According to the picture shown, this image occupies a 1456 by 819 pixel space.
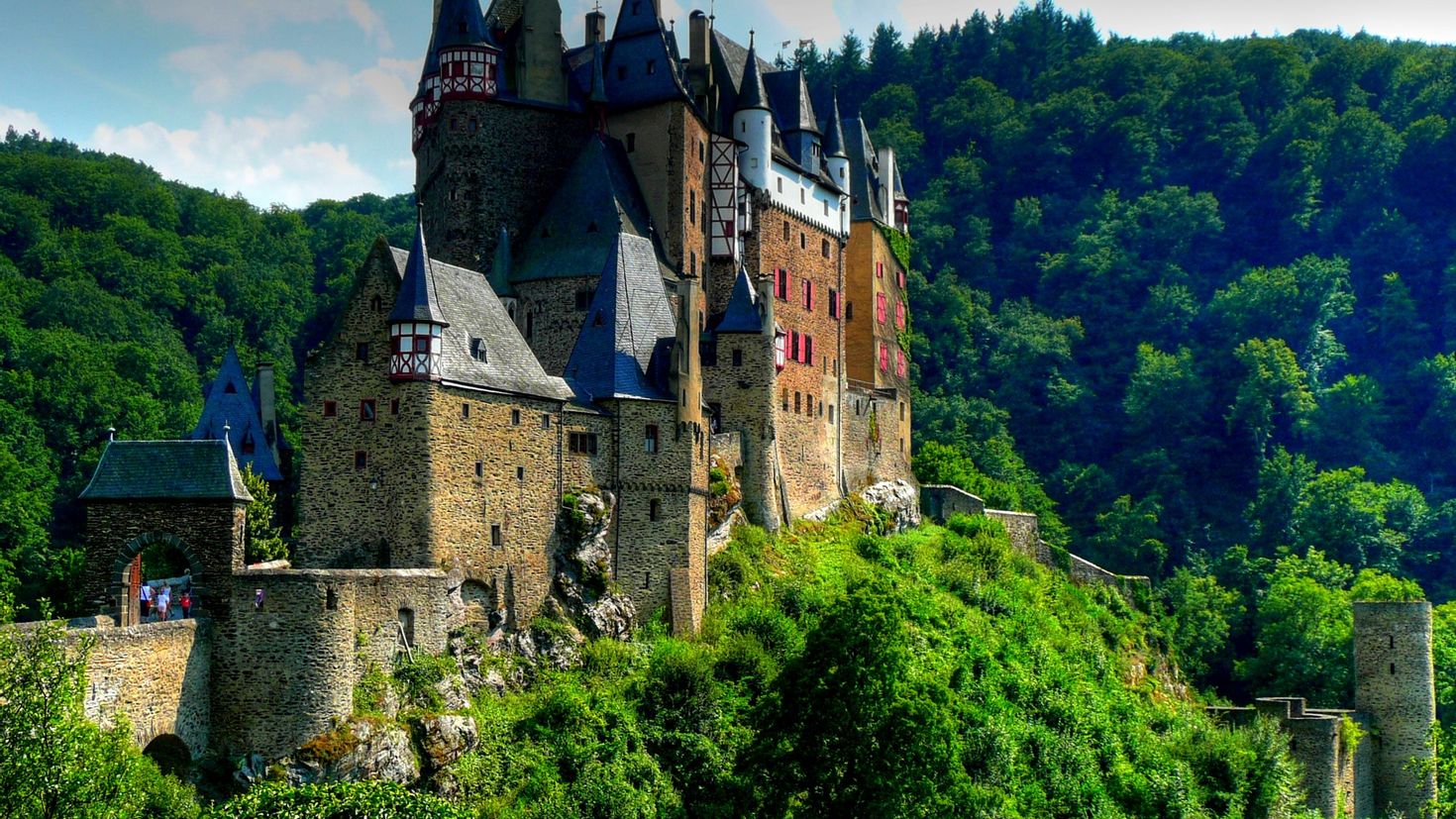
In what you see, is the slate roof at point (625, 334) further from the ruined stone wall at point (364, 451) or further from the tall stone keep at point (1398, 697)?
the tall stone keep at point (1398, 697)

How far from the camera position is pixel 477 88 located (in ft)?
187

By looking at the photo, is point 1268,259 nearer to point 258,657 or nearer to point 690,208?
point 690,208

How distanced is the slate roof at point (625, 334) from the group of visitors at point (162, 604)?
13377mm

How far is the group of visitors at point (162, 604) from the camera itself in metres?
38.2

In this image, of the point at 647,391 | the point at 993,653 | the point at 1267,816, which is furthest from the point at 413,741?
the point at 1267,816

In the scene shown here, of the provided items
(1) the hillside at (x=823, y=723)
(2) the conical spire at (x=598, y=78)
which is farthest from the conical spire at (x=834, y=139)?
(1) the hillside at (x=823, y=723)

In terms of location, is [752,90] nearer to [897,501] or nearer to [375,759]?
[897,501]

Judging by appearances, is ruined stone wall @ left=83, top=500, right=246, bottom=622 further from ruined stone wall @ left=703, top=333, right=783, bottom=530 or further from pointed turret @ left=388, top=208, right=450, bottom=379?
ruined stone wall @ left=703, top=333, right=783, bottom=530

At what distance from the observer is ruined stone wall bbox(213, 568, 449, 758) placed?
3753 cm

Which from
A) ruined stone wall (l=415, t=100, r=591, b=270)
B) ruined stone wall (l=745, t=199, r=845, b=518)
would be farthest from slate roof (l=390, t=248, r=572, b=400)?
ruined stone wall (l=745, t=199, r=845, b=518)

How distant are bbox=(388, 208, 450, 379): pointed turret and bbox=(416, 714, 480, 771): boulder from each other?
8150 mm

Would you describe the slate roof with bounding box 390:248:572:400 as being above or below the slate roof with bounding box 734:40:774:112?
below

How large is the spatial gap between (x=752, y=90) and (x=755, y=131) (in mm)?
1391

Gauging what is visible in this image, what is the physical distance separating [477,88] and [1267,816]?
31.6 meters
